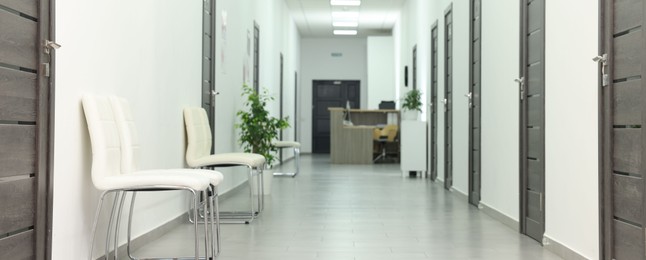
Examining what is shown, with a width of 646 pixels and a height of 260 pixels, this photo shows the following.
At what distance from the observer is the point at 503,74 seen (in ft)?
18.0

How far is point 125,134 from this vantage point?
3635 millimetres

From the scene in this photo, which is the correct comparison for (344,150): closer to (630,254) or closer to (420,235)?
(420,235)

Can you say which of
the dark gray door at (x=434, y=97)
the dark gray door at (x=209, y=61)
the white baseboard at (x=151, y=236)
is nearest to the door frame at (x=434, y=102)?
the dark gray door at (x=434, y=97)

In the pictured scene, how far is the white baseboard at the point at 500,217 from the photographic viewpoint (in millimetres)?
5113

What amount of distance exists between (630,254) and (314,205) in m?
3.93

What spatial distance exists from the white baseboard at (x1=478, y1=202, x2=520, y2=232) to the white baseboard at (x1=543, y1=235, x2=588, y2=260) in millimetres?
690

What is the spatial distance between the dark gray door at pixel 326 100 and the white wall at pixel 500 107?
13.0m

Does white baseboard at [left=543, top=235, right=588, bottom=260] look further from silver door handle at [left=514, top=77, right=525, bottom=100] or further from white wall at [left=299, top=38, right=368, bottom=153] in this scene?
white wall at [left=299, top=38, right=368, bottom=153]

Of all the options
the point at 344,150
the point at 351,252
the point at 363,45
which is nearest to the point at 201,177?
the point at 351,252

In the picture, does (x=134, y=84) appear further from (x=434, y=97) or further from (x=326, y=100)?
(x=326, y=100)

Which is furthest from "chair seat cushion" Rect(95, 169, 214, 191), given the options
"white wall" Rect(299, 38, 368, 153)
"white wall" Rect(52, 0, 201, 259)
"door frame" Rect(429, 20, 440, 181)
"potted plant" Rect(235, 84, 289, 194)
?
"white wall" Rect(299, 38, 368, 153)

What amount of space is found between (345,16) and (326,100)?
14.0 feet

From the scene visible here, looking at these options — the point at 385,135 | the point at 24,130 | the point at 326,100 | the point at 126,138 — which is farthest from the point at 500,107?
the point at 326,100

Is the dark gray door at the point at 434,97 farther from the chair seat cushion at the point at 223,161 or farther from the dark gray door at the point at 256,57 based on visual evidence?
the chair seat cushion at the point at 223,161
